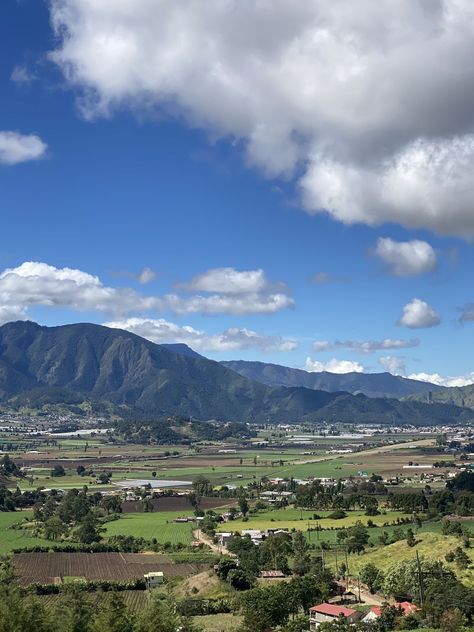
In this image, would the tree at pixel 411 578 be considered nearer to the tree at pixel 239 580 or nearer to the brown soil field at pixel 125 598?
the tree at pixel 239 580

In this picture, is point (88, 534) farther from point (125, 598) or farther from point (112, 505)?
point (125, 598)

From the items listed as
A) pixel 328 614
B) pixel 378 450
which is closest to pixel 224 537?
pixel 328 614

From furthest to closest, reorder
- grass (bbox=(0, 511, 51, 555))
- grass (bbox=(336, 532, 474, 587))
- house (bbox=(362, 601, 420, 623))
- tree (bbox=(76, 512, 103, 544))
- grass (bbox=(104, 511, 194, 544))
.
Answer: grass (bbox=(104, 511, 194, 544)), tree (bbox=(76, 512, 103, 544)), grass (bbox=(0, 511, 51, 555)), grass (bbox=(336, 532, 474, 587)), house (bbox=(362, 601, 420, 623))

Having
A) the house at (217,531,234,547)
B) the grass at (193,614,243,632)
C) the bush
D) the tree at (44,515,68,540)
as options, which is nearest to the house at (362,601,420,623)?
the grass at (193,614,243,632)

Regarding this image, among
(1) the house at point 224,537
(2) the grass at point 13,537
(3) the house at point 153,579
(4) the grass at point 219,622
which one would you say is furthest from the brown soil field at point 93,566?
(4) the grass at point 219,622

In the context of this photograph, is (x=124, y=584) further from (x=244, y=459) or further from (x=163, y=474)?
(x=244, y=459)

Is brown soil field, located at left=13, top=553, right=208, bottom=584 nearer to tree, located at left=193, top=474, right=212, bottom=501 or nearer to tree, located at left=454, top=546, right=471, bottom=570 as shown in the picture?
tree, located at left=454, top=546, right=471, bottom=570
